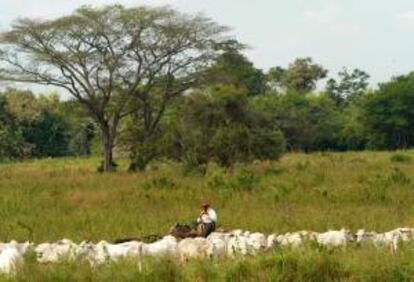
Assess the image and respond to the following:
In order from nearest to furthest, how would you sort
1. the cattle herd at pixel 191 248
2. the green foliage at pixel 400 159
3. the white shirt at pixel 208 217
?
the cattle herd at pixel 191 248, the white shirt at pixel 208 217, the green foliage at pixel 400 159

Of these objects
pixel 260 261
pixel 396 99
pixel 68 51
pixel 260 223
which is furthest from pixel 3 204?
pixel 396 99

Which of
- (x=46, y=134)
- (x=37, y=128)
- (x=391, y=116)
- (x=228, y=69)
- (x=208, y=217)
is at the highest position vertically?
(x=228, y=69)

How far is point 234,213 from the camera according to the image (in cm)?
1442

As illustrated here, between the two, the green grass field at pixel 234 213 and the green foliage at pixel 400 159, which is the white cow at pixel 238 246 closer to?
the green grass field at pixel 234 213

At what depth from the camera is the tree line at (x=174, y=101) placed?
84.0 ft

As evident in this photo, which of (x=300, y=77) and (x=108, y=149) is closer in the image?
(x=108, y=149)

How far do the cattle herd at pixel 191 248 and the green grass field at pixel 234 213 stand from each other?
0.36 meters

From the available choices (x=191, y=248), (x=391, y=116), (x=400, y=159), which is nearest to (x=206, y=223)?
(x=191, y=248)

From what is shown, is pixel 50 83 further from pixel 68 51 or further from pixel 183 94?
pixel 183 94

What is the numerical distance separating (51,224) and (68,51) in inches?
756

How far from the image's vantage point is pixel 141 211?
1505 cm

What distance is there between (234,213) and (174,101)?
1996 centimetres

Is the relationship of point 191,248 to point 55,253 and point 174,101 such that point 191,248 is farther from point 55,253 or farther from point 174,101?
point 174,101

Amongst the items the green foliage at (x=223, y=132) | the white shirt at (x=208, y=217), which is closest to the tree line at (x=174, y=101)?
the green foliage at (x=223, y=132)
